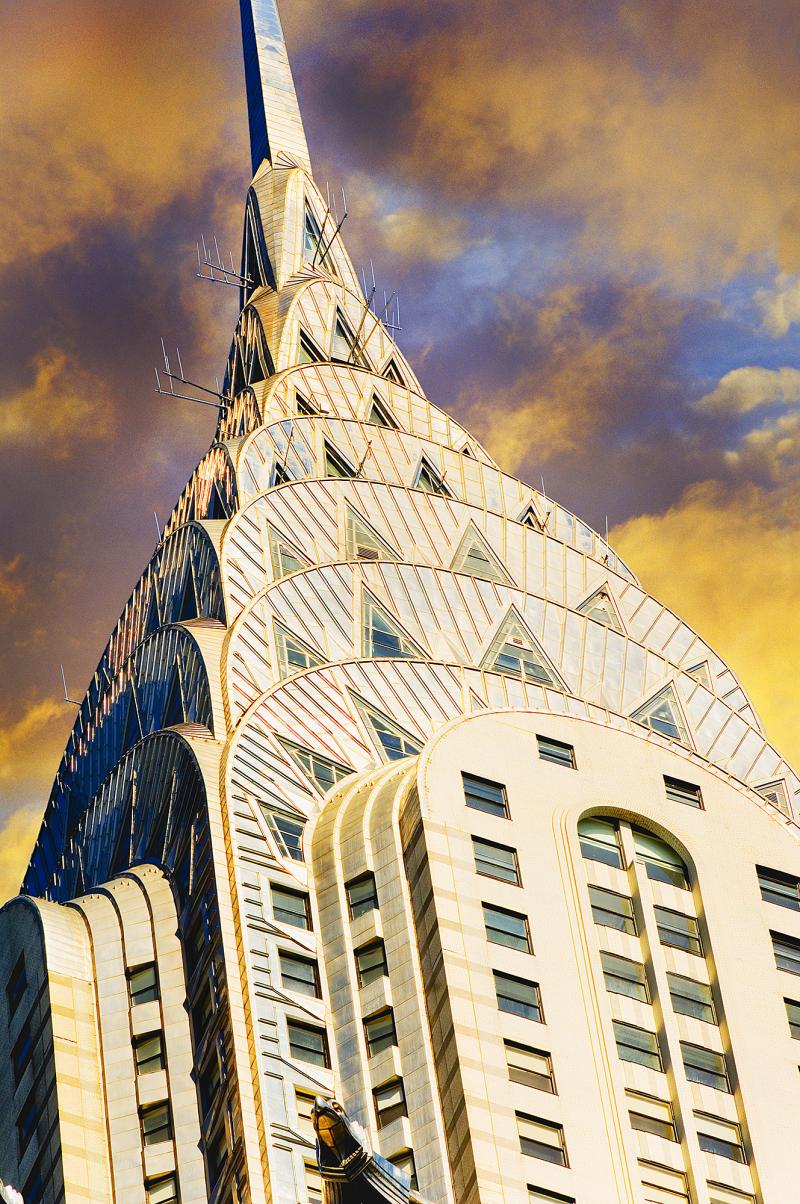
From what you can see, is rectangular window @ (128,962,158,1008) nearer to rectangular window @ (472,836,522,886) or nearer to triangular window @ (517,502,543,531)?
rectangular window @ (472,836,522,886)

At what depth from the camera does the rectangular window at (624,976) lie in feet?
325

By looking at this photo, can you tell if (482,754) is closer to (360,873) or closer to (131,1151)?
(360,873)

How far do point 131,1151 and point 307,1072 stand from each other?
26.2 feet

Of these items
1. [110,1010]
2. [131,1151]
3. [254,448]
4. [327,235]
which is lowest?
[131,1151]

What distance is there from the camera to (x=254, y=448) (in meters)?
154

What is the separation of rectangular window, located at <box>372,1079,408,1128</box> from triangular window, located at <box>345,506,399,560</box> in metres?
53.8

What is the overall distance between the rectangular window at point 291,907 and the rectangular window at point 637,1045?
15348 mm

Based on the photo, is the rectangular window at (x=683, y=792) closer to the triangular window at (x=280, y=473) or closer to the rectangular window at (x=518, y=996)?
the rectangular window at (x=518, y=996)

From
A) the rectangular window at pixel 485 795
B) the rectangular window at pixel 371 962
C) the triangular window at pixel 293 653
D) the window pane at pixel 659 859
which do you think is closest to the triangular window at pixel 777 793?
the triangular window at pixel 293 653

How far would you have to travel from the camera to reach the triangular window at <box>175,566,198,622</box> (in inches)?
5527

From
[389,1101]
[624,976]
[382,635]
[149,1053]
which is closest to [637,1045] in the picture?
[624,976]

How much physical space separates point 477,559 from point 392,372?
3578 centimetres

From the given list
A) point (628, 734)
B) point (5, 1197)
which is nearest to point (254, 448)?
point (628, 734)

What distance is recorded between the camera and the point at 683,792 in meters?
106
